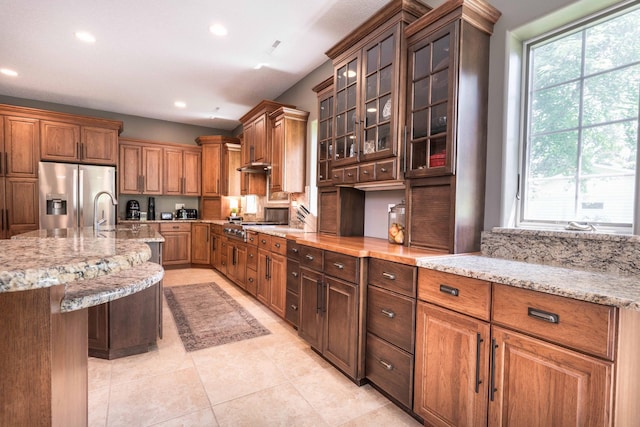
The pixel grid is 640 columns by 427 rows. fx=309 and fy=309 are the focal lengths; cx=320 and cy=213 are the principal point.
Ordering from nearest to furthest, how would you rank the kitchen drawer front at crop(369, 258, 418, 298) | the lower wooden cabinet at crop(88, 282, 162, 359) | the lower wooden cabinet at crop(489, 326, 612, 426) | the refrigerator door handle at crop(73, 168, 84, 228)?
the lower wooden cabinet at crop(489, 326, 612, 426) < the kitchen drawer front at crop(369, 258, 418, 298) < the lower wooden cabinet at crop(88, 282, 162, 359) < the refrigerator door handle at crop(73, 168, 84, 228)

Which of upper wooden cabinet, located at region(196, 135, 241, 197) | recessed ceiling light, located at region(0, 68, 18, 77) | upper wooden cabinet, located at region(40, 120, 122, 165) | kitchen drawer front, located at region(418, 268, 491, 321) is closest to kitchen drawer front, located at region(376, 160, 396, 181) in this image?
kitchen drawer front, located at region(418, 268, 491, 321)

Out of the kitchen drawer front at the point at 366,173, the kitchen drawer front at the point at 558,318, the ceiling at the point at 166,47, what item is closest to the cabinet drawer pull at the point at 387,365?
the kitchen drawer front at the point at 558,318

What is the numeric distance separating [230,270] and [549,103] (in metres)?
4.30

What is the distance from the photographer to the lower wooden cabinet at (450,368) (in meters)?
1.42

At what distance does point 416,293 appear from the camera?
1.73 metres

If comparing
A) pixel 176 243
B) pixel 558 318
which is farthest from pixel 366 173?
pixel 176 243

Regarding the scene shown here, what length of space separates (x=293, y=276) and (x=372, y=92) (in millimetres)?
1734

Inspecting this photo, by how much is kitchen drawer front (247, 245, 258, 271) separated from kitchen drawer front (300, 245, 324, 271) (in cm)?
132

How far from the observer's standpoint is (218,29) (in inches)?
120

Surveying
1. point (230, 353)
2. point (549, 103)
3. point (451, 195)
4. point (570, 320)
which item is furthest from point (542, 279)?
point (230, 353)

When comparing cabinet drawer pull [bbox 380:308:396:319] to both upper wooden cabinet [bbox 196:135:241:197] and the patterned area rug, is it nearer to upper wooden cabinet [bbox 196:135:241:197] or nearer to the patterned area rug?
the patterned area rug

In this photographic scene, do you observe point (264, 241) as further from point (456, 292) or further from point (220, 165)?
point (220, 165)

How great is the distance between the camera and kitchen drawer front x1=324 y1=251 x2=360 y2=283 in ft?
6.77

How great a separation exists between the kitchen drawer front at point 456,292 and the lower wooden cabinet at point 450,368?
0.04 meters
